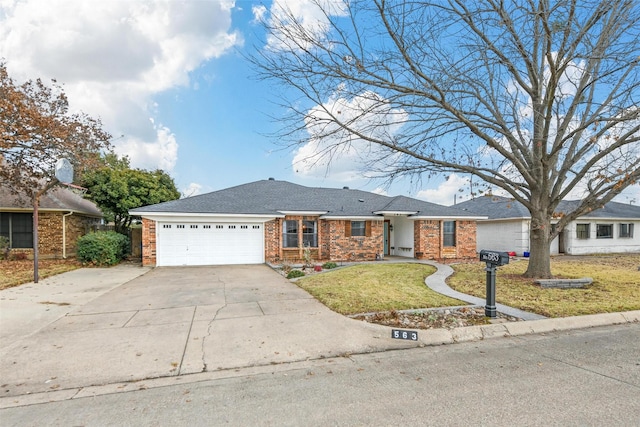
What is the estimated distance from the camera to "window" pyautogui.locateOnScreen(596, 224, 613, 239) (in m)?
22.5

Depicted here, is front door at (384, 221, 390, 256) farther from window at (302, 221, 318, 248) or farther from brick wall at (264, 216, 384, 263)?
window at (302, 221, 318, 248)

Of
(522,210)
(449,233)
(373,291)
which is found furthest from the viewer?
(522,210)

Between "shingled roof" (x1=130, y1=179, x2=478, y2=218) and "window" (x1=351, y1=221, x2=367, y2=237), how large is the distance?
0.60 metres

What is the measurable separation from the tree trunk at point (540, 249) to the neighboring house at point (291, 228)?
638cm

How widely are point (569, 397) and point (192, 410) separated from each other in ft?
12.4

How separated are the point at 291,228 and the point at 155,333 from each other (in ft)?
36.1

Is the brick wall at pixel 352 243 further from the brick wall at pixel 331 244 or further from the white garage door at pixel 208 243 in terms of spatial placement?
the white garage door at pixel 208 243

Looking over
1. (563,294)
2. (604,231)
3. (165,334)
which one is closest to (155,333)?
(165,334)

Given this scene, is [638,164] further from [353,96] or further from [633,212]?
[633,212]

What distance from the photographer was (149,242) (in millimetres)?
14195

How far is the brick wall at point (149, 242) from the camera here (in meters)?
14.1

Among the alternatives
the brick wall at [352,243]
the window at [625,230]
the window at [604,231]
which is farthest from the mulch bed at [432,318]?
the window at [625,230]

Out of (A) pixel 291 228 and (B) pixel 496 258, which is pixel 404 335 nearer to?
(B) pixel 496 258

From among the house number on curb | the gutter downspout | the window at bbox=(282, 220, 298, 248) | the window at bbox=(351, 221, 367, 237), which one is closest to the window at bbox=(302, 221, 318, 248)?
the window at bbox=(282, 220, 298, 248)
